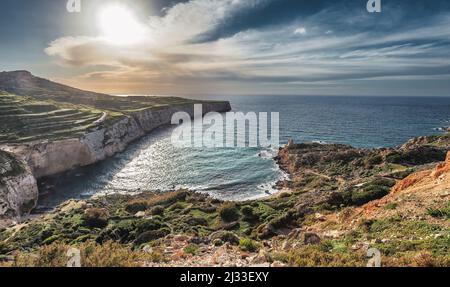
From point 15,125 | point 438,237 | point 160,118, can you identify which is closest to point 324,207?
point 438,237

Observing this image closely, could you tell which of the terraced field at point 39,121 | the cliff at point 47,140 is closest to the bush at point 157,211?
the cliff at point 47,140

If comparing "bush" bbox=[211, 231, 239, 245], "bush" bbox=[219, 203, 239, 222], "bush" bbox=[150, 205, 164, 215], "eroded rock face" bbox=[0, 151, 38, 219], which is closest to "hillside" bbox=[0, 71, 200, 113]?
"eroded rock face" bbox=[0, 151, 38, 219]

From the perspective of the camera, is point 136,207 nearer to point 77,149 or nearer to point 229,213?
point 229,213

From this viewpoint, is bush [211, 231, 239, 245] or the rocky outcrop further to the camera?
the rocky outcrop

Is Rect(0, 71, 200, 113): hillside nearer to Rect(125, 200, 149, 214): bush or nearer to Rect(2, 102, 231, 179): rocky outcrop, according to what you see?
Rect(2, 102, 231, 179): rocky outcrop

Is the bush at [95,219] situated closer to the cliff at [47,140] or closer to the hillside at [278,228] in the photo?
the hillside at [278,228]
